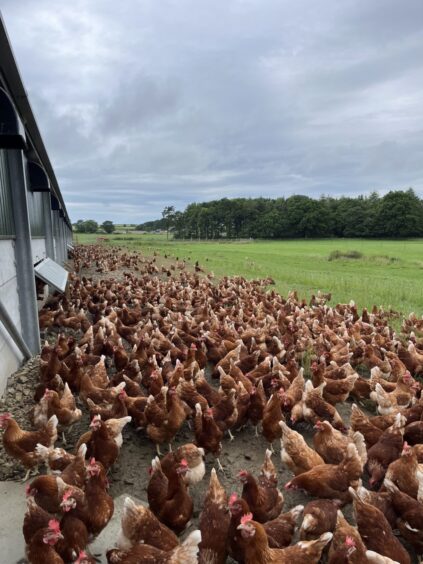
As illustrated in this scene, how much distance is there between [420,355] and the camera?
8508 mm

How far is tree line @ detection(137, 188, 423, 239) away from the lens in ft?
278

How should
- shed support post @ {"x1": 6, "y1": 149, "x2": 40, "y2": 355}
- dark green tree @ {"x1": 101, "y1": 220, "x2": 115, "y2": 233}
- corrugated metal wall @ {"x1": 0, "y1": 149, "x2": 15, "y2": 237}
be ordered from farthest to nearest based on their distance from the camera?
dark green tree @ {"x1": 101, "y1": 220, "x2": 115, "y2": 233}, shed support post @ {"x1": 6, "y1": 149, "x2": 40, "y2": 355}, corrugated metal wall @ {"x1": 0, "y1": 149, "x2": 15, "y2": 237}

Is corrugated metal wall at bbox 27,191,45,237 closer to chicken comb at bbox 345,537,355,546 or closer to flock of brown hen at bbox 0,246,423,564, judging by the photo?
flock of brown hen at bbox 0,246,423,564

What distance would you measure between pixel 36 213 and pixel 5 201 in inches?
285

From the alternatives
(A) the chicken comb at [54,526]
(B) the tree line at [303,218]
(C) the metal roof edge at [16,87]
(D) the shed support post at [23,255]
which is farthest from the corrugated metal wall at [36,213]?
(B) the tree line at [303,218]

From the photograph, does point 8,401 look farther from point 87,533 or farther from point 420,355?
point 420,355

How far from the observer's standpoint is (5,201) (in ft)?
26.0

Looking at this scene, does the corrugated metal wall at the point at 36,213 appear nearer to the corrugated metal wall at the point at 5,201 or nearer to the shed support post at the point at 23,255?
the corrugated metal wall at the point at 5,201

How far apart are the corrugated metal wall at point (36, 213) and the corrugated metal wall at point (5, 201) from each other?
485cm

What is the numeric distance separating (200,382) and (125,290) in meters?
9.36

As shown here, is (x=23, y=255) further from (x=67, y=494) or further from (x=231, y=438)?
(x=67, y=494)

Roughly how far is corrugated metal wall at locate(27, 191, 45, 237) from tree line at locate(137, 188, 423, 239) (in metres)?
82.5

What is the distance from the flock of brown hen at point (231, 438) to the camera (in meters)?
3.46

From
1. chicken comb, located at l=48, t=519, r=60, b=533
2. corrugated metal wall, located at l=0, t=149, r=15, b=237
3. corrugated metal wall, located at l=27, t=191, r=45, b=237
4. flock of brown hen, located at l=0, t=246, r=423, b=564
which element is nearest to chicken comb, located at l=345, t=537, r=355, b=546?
flock of brown hen, located at l=0, t=246, r=423, b=564
